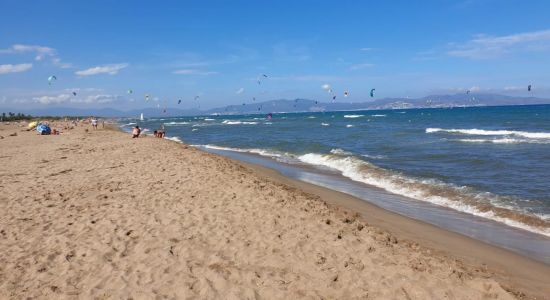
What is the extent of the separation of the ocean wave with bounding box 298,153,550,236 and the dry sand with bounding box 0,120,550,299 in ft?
6.35

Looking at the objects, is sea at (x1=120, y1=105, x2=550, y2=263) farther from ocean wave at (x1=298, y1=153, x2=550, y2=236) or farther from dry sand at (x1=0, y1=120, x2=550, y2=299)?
dry sand at (x1=0, y1=120, x2=550, y2=299)

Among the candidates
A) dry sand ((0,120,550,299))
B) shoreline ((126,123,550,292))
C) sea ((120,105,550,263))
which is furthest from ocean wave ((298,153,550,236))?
dry sand ((0,120,550,299))

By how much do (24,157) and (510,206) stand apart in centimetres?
1753

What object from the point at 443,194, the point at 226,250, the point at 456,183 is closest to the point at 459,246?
the point at 226,250

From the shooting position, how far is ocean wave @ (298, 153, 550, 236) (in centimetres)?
878

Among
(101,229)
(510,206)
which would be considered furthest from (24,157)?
(510,206)

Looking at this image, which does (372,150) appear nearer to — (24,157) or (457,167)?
(457,167)

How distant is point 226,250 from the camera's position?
19.9 feet

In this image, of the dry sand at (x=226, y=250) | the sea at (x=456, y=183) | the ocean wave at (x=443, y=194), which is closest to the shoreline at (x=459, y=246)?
the dry sand at (x=226, y=250)

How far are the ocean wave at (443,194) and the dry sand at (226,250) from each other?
1.94 meters

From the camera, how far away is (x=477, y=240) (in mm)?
7629

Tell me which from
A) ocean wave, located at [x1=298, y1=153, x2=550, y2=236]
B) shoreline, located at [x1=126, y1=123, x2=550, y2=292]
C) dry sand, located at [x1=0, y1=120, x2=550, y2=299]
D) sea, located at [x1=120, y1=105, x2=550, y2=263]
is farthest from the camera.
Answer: ocean wave, located at [x1=298, y1=153, x2=550, y2=236]

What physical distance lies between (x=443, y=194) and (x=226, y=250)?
7.57m

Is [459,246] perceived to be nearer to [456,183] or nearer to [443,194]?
[443,194]
